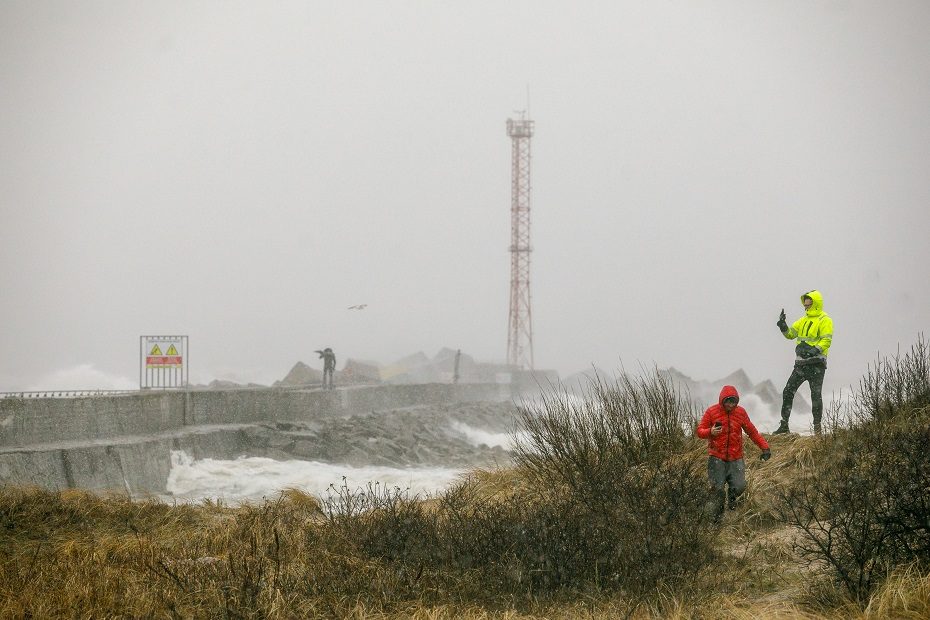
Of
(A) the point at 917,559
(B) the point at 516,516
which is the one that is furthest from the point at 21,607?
(A) the point at 917,559

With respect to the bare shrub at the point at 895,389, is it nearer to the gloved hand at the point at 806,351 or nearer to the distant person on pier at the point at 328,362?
the gloved hand at the point at 806,351

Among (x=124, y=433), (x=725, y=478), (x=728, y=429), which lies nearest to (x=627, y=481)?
(x=725, y=478)

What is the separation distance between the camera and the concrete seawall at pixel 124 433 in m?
17.0

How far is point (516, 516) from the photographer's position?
9.84 metres

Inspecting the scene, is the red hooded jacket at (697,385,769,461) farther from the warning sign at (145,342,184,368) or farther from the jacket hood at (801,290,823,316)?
the warning sign at (145,342,184,368)

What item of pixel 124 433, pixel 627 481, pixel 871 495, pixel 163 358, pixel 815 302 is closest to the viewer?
pixel 871 495

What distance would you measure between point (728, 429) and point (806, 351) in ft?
14.8

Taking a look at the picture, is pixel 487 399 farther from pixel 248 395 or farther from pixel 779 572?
pixel 779 572

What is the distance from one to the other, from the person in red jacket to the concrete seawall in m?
10.5

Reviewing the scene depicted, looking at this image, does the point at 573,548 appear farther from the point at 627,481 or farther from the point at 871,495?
the point at 871,495

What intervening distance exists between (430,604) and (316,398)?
23.5 m

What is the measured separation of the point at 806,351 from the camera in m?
14.4

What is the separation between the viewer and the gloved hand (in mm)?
14297

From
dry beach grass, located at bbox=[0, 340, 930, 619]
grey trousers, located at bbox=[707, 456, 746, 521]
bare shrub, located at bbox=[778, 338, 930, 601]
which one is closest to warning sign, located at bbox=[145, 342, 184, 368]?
dry beach grass, located at bbox=[0, 340, 930, 619]
